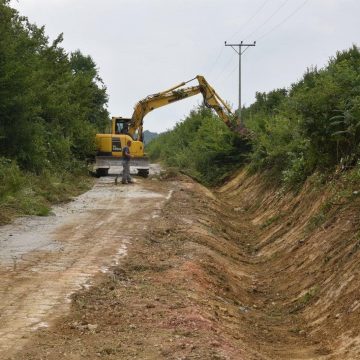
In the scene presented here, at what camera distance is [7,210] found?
1566 cm

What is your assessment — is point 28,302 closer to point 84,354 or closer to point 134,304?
point 134,304

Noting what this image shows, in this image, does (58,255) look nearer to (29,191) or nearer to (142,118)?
(29,191)

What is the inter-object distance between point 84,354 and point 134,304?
1799 mm

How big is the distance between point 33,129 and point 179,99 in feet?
35.4

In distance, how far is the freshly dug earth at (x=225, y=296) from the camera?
232 inches

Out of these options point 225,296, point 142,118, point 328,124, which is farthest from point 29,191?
point 142,118

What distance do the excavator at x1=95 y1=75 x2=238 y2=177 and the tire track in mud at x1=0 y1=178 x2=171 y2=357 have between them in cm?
998

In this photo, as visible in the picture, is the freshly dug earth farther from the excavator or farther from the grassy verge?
the excavator

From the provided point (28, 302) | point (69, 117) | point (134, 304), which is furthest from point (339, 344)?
point (69, 117)

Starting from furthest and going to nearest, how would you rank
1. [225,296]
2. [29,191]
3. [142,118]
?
[142,118] → [29,191] → [225,296]

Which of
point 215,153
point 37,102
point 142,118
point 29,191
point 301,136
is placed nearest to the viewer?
point 301,136

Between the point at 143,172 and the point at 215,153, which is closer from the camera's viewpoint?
the point at 143,172

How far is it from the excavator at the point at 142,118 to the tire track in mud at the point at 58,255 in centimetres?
998

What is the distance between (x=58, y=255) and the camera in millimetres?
10336
